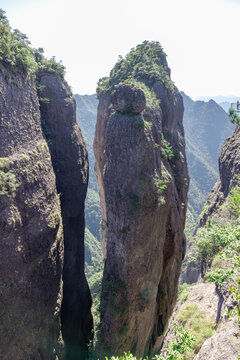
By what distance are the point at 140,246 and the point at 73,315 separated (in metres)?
10.0

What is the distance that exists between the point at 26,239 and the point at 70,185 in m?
10.5

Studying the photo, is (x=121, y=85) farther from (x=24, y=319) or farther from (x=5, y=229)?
(x=24, y=319)

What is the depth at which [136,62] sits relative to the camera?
99.6 ft

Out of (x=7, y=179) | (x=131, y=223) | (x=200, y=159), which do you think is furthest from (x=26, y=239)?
(x=200, y=159)

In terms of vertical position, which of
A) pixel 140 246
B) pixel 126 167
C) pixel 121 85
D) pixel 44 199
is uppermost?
pixel 121 85

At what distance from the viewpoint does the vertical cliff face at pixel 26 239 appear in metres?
12.5

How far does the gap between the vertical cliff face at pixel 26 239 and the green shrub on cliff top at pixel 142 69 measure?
13.8m

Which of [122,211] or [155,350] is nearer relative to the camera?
[122,211]

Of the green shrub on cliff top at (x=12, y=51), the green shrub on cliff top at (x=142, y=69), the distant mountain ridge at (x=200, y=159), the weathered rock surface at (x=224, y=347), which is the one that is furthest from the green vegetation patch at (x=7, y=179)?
the distant mountain ridge at (x=200, y=159)

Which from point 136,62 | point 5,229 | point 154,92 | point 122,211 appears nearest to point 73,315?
point 122,211

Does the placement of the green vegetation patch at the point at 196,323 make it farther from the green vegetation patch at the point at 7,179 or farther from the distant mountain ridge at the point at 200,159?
the distant mountain ridge at the point at 200,159

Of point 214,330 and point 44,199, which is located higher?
point 44,199

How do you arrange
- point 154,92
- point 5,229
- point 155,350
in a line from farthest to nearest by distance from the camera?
point 154,92, point 155,350, point 5,229

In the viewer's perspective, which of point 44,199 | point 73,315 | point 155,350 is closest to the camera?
point 44,199
